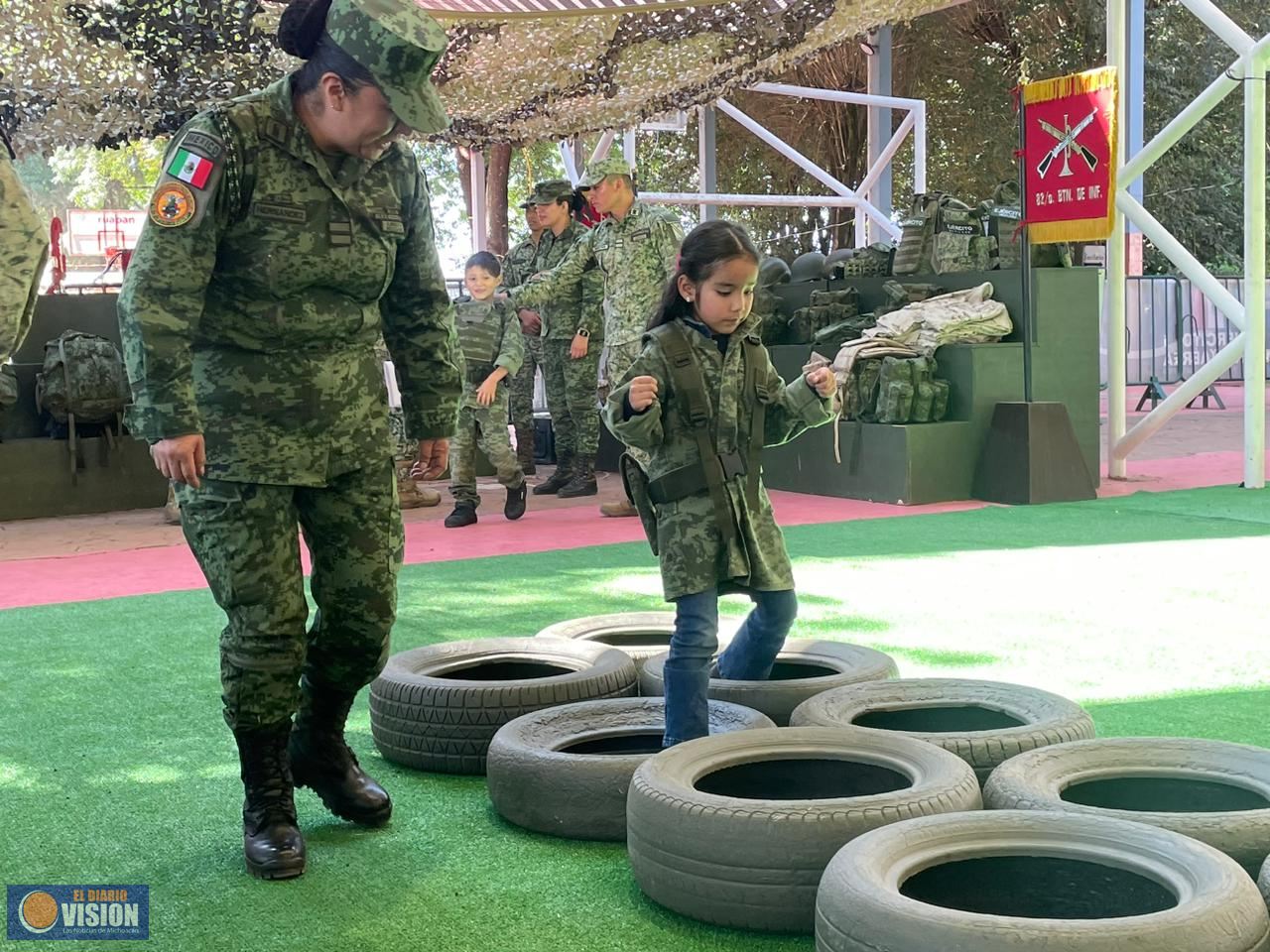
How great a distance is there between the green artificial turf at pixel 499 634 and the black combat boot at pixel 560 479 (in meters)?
2.58

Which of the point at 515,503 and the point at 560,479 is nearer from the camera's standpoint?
the point at 515,503

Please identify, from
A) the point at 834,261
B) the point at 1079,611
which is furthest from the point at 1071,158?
the point at 1079,611

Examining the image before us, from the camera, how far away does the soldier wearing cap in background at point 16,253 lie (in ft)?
7.36

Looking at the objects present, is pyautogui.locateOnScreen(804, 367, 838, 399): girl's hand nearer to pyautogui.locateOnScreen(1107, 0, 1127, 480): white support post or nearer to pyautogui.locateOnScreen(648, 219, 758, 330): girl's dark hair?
pyautogui.locateOnScreen(648, 219, 758, 330): girl's dark hair

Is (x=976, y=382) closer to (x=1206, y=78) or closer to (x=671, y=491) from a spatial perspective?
(x=671, y=491)

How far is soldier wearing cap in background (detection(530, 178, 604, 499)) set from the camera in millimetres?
9648

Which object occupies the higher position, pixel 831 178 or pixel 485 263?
pixel 831 178

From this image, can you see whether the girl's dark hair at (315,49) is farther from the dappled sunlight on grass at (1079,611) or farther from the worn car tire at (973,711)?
the dappled sunlight on grass at (1079,611)

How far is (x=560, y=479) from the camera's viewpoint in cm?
1034

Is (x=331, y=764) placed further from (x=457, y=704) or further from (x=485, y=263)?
(x=485, y=263)

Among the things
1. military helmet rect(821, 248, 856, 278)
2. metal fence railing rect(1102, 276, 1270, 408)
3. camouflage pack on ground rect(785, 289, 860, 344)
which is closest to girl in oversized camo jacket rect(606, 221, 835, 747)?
camouflage pack on ground rect(785, 289, 860, 344)

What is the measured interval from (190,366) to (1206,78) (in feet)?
87.0

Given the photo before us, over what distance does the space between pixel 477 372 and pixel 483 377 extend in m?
0.05

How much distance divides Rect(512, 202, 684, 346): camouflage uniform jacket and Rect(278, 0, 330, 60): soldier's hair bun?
18.3 feet
